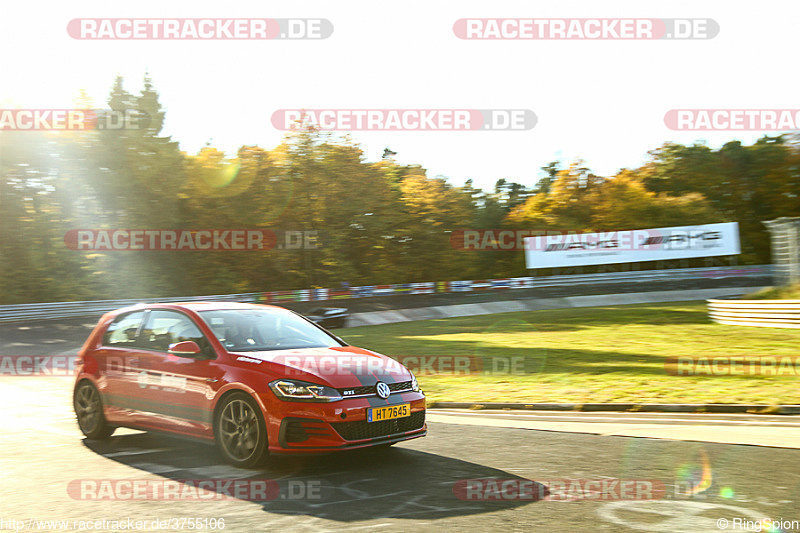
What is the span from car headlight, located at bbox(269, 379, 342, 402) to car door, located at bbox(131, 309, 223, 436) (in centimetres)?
71

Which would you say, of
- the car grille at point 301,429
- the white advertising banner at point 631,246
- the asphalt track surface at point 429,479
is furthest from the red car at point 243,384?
the white advertising banner at point 631,246

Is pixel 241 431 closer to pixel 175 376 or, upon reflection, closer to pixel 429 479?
pixel 175 376

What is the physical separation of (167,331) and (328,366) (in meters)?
2.02

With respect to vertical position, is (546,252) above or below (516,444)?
above

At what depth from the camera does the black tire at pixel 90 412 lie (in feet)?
28.7

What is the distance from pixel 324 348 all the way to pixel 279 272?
43830 mm

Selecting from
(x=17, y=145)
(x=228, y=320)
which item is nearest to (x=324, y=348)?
(x=228, y=320)

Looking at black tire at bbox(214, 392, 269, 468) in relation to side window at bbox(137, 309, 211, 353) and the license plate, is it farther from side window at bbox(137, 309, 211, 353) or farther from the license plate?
the license plate

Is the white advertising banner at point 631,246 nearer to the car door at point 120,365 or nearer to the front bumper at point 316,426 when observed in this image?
the car door at point 120,365

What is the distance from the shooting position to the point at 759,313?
22.2m

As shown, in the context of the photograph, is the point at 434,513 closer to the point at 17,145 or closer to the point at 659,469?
the point at 659,469

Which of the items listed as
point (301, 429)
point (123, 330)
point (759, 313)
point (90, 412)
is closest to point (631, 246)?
point (759, 313)

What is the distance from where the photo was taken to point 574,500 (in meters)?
5.80

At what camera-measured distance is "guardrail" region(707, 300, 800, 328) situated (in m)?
20.9
